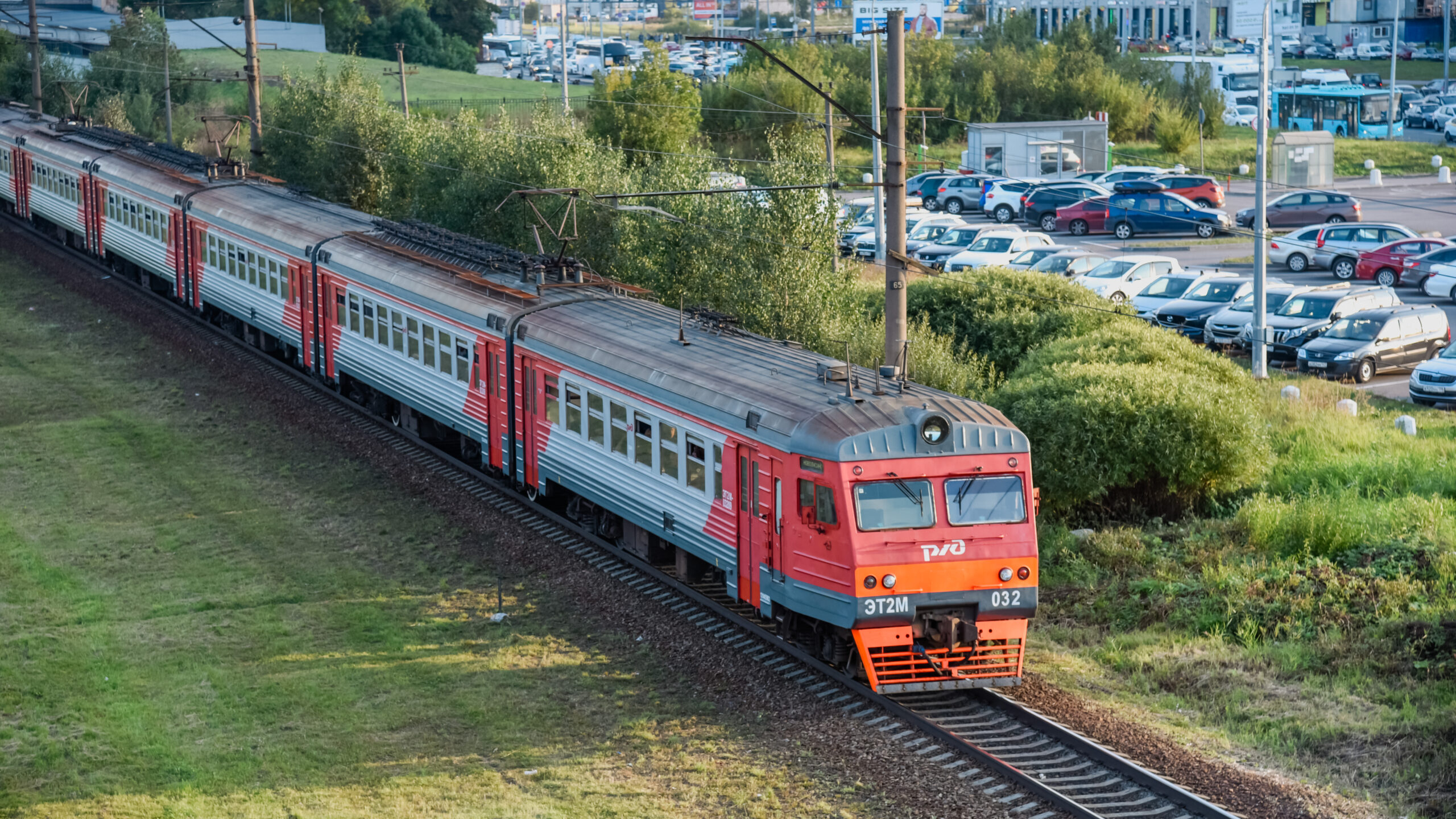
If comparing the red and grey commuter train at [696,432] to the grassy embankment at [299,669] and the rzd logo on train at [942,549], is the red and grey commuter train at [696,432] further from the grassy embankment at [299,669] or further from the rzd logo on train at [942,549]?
the grassy embankment at [299,669]

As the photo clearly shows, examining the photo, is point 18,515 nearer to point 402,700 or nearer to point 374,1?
point 402,700

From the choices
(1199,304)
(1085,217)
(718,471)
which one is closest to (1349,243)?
(1199,304)

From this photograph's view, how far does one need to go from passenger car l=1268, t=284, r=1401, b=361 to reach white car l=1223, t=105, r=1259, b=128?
4649 centimetres

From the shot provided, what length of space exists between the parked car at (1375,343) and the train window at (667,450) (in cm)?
1886

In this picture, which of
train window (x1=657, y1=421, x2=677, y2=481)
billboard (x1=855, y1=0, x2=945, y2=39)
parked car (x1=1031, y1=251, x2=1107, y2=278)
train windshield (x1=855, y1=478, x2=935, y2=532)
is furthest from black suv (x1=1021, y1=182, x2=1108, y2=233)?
train windshield (x1=855, y1=478, x2=935, y2=532)

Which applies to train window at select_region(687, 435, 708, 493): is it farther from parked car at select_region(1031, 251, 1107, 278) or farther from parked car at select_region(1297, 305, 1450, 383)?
parked car at select_region(1031, 251, 1107, 278)

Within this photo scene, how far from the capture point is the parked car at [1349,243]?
4206cm

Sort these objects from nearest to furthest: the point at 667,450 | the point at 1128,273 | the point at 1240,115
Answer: the point at 667,450 < the point at 1128,273 < the point at 1240,115

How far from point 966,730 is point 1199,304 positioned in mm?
24245

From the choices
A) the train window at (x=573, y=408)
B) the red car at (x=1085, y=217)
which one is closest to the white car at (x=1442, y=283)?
the red car at (x=1085, y=217)

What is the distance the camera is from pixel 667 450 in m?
16.9

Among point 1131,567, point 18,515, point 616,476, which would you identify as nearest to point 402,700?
point 616,476

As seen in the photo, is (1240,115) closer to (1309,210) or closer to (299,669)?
(1309,210)

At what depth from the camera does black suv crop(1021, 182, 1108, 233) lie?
2041 inches
